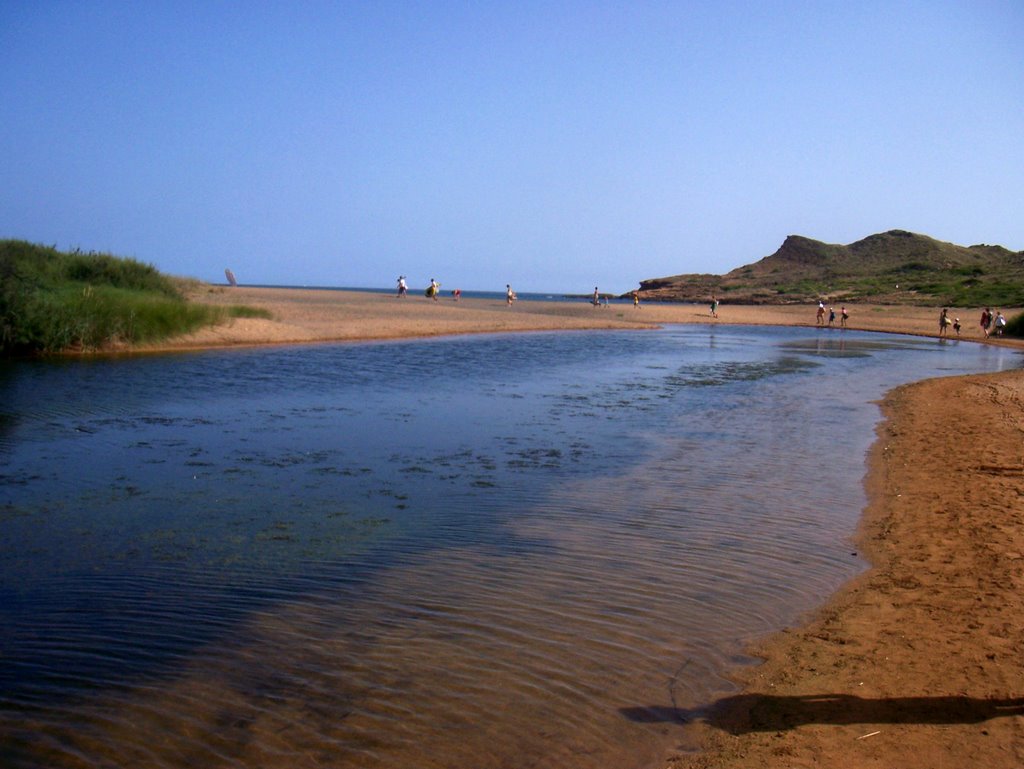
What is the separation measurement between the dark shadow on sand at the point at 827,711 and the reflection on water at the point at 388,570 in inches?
5.5

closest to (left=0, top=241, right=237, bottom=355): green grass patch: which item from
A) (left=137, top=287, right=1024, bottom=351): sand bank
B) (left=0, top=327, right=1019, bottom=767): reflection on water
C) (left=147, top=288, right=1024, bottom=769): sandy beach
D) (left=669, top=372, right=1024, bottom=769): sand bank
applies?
(left=137, top=287, right=1024, bottom=351): sand bank

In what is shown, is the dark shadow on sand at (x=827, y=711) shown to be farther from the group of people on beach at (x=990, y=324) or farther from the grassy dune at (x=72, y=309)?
the group of people on beach at (x=990, y=324)

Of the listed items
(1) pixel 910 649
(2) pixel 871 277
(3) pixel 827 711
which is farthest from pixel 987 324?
(2) pixel 871 277

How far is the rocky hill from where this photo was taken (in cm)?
6662

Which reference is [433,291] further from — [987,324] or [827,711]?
[827,711]

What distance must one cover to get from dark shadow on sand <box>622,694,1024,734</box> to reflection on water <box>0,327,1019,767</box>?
0.46 ft

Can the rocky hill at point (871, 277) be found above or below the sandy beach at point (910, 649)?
above

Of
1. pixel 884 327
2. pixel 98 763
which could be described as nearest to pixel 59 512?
pixel 98 763

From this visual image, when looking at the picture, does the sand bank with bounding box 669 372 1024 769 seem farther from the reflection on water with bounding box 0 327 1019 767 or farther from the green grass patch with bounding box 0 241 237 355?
the green grass patch with bounding box 0 241 237 355

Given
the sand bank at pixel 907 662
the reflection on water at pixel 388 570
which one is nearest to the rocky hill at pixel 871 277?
the reflection on water at pixel 388 570

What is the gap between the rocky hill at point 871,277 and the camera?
66.6 meters

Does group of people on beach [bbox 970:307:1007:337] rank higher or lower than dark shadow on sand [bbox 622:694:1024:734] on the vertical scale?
higher

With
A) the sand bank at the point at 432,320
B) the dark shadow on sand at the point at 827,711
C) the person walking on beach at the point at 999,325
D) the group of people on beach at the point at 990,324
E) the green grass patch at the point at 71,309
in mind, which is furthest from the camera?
the person walking on beach at the point at 999,325

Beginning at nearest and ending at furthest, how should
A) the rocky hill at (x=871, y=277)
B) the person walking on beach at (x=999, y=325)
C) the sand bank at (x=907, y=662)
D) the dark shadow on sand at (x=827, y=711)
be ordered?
the sand bank at (x=907, y=662) → the dark shadow on sand at (x=827, y=711) → the person walking on beach at (x=999, y=325) → the rocky hill at (x=871, y=277)
